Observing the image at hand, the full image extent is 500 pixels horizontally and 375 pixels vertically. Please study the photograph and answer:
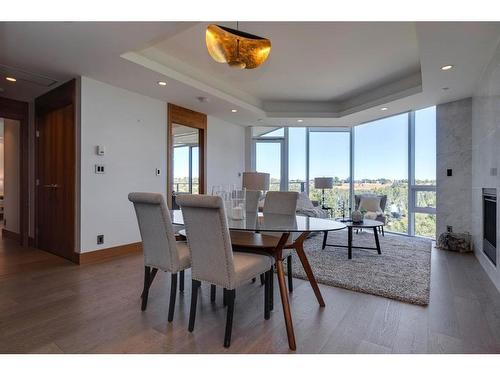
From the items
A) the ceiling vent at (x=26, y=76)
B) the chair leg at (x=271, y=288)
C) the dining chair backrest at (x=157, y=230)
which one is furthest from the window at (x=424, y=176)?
the ceiling vent at (x=26, y=76)

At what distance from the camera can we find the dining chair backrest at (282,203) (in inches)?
110

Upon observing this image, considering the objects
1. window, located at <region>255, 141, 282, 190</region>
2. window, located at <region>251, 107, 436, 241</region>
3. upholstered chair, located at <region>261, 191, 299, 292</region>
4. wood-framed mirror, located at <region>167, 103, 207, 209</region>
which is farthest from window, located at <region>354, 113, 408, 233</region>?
upholstered chair, located at <region>261, 191, 299, 292</region>

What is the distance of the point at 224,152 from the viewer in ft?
19.2

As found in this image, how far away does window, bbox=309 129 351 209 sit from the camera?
643 cm

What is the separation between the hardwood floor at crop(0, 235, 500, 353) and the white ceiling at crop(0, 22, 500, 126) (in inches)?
88.8

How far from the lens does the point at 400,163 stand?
217 inches

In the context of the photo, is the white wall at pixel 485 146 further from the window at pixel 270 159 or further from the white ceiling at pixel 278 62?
the window at pixel 270 159

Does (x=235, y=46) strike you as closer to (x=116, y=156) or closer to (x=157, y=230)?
(x=157, y=230)

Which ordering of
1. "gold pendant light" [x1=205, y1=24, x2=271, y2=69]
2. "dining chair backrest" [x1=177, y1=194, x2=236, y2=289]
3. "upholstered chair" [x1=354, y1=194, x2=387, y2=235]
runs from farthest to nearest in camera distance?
"upholstered chair" [x1=354, y1=194, x2=387, y2=235], "gold pendant light" [x1=205, y1=24, x2=271, y2=69], "dining chair backrest" [x1=177, y1=194, x2=236, y2=289]

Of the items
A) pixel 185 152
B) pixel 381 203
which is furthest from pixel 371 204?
pixel 185 152

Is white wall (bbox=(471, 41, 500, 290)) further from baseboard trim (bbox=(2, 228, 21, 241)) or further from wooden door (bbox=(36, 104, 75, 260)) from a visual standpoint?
→ baseboard trim (bbox=(2, 228, 21, 241))

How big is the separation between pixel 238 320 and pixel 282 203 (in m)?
1.25
